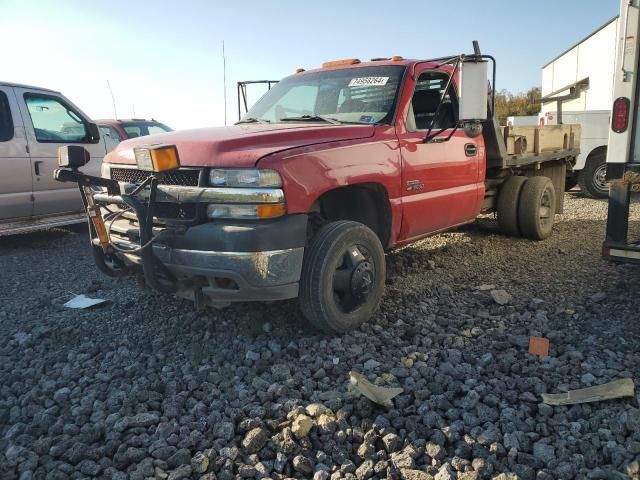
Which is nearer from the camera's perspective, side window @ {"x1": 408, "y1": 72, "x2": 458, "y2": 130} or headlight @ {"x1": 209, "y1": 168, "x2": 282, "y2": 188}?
headlight @ {"x1": 209, "y1": 168, "x2": 282, "y2": 188}

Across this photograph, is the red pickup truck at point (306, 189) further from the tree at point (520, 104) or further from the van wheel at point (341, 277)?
the tree at point (520, 104)

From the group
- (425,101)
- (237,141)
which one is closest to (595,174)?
(425,101)

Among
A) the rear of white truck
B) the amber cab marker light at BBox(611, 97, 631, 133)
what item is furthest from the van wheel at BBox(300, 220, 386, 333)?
the amber cab marker light at BBox(611, 97, 631, 133)

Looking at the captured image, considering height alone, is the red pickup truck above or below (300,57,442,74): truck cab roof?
below

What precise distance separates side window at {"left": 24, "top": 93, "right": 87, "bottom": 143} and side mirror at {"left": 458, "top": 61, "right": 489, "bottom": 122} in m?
5.53

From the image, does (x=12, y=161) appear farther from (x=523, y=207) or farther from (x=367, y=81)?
(x=523, y=207)

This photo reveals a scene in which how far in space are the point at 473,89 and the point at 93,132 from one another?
5632mm

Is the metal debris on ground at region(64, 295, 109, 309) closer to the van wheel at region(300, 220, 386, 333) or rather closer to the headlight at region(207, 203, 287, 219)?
the headlight at region(207, 203, 287, 219)

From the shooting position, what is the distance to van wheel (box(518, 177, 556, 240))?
6.44m

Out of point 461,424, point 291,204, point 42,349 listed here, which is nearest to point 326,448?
point 461,424

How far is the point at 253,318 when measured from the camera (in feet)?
13.4

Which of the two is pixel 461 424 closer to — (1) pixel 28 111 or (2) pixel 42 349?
(2) pixel 42 349

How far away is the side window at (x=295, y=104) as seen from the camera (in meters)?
4.79

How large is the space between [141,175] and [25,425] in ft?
5.77
